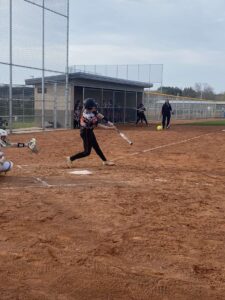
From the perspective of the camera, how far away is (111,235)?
5.46 metres

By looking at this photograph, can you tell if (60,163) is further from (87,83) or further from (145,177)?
(87,83)

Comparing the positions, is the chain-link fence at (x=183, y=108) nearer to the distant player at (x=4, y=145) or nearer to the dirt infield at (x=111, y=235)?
the distant player at (x=4, y=145)

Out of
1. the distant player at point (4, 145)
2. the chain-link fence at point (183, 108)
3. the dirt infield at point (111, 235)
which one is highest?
A: the chain-link fence at point (183, 108)

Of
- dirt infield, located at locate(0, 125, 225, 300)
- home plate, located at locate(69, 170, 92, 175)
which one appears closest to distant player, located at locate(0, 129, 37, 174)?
dirt infield, located at locate(0, 125, 225, 300)

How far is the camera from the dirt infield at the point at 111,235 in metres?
4.00

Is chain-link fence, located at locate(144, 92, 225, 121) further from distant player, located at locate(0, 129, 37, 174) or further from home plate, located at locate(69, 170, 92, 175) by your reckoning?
distant player, located at locate(0, 129, 37, 174)

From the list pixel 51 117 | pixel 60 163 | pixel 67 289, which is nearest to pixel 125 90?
pixel 51 117

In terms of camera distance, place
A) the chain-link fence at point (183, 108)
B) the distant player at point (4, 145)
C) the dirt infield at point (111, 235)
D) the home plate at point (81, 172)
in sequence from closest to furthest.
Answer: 1. the dirt infield at point (111, 235)
2. the distant player at point (4, 145)
3. the home plate at point (81, 172)
4. the chain-link fence at point (183, 108)

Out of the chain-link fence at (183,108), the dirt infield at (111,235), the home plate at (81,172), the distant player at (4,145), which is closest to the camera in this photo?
the dirt infield at (111,235)

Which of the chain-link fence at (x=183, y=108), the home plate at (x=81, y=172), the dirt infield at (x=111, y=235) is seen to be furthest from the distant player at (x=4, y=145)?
the chain-link fence at (x=183, y=108)

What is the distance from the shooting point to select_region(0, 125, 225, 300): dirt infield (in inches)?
158

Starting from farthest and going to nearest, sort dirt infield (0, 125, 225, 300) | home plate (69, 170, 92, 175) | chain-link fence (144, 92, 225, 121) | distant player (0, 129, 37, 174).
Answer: chain-link fence (144, 92, 225, 121) < home plate (69, 170, 92, 175) < distant player (0, 129, 37, 174) < dirt infield (0, 125, 225, 300)

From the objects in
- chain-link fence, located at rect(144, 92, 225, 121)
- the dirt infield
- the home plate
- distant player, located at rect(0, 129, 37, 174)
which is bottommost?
the dirt infield

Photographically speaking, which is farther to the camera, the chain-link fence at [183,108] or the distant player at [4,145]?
the chain-link fence at [183,108]
